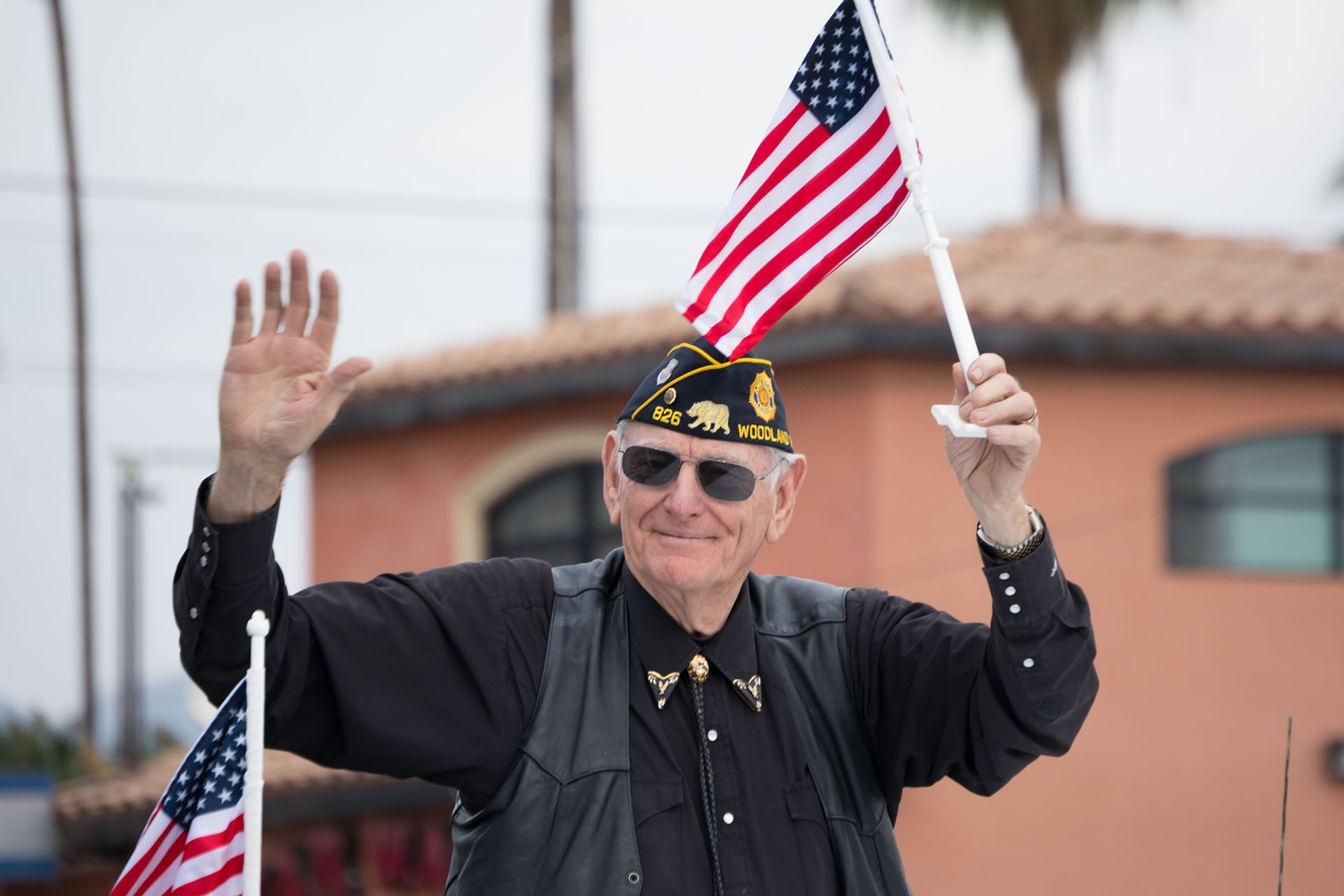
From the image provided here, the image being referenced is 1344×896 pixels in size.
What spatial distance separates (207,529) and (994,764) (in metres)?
1.49

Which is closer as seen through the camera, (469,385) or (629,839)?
(629,839)

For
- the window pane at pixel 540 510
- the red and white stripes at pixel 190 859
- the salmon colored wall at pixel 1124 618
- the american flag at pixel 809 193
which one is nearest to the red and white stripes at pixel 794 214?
the american flag at pixel 809 193

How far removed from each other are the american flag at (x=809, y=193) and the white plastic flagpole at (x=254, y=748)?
112 cm

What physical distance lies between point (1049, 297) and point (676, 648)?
7135mm

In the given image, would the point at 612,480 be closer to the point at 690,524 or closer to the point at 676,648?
the point at 690,524

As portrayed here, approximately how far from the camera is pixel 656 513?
298 cm

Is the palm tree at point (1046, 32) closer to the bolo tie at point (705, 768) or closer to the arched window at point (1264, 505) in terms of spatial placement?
the arched window at point (1264, 505)

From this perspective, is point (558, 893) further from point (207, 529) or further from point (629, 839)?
point (207, 529)

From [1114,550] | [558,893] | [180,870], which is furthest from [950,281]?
[1114,550]

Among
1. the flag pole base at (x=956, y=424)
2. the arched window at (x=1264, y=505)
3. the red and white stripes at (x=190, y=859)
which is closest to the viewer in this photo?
the flag pole base at (x=956, y=424)

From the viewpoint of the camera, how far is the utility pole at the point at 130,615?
48.8 ft

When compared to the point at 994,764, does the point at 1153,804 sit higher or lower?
lower

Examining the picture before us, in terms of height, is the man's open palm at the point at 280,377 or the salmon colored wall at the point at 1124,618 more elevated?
the man's open palm at the point at 280,377

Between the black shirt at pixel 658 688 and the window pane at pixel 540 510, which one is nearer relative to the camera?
the black shirt at pixel 658 688
